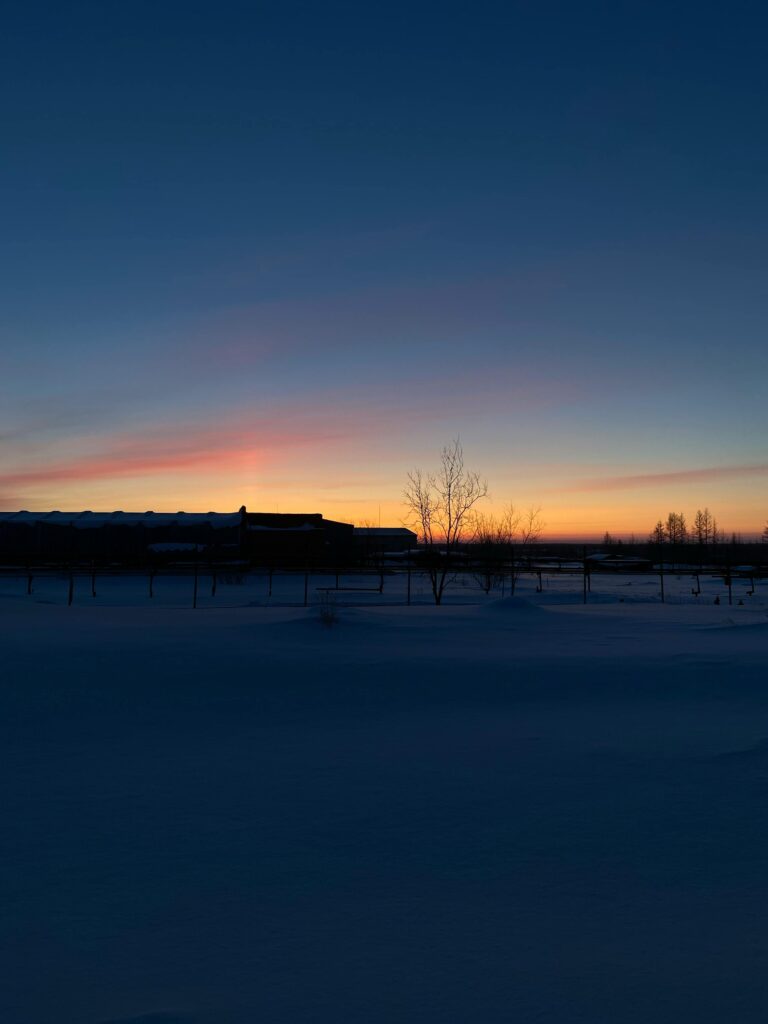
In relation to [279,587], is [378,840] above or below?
below

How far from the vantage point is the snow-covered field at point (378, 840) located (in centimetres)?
383

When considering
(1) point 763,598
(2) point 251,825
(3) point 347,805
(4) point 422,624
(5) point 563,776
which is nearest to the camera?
(2) point 251,825

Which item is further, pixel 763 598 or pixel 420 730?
pixel 763 598

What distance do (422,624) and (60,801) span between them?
12.1 metres

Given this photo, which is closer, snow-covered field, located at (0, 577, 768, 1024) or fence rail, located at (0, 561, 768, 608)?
snow-covered field, located at (0, 577, 768, 1024)

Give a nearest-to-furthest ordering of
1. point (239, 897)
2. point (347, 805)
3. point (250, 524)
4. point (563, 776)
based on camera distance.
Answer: point (239, 897), point (347, 805), point (563, 776), point (250, 524)

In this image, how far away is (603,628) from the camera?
18.8 m

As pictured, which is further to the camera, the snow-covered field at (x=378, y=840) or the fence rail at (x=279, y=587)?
the fence rail at (x=279, y=587)

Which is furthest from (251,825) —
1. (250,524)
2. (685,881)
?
(250,524)

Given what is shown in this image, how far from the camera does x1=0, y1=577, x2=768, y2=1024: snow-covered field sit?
383 cm

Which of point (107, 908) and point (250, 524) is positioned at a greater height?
point (250, 524)

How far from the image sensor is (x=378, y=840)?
583cm

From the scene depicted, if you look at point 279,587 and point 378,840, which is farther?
point 279,587

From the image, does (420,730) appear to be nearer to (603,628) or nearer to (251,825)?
(251,825)
